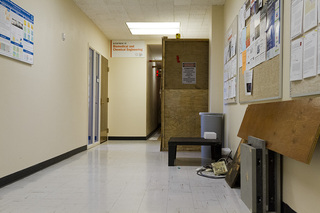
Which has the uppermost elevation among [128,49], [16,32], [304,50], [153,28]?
[153,28]

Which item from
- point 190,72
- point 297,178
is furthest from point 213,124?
point 297,178

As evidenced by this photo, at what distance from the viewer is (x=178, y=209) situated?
2.39 metres

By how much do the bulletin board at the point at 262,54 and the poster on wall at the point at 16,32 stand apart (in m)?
2.77

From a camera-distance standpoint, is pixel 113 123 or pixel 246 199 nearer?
pixel 246 199

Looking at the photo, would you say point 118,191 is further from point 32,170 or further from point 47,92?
point 47,92

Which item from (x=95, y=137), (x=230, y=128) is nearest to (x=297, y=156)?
(x=230, y=128)

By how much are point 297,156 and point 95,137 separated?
5957 mm

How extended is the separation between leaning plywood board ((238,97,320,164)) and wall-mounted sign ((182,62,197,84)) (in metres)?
3.10

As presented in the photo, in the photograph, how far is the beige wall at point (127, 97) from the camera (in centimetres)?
808

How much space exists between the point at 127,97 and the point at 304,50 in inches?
255

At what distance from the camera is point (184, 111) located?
5.81 meters

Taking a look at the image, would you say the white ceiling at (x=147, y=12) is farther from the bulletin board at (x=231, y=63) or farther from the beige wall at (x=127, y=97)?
the beige wall at (x=127, y=97)

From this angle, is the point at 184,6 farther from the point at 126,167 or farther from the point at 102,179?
the point at 102,179

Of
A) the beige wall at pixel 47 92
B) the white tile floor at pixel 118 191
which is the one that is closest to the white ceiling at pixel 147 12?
the beige wall at pixel 47 92
